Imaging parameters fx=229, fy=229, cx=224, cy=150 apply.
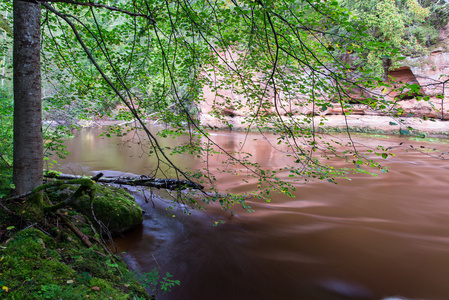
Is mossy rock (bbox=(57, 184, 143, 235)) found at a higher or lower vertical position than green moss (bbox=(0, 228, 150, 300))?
lower

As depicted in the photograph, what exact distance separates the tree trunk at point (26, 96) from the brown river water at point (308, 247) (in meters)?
1.68

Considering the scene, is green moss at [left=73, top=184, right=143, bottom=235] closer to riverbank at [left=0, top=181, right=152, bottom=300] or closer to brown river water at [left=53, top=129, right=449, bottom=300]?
brown river water at [left=53, top=129, right=449, bottom=300]

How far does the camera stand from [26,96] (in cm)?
258

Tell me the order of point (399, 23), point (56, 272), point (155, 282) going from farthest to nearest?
point (399, 23) < point (155, 282) < point (56, 272)

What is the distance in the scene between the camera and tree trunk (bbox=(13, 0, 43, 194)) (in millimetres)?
2503

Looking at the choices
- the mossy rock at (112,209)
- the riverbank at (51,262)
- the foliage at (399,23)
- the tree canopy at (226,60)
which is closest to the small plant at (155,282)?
the riverbank at (51,262)

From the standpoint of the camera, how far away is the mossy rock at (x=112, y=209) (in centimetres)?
385

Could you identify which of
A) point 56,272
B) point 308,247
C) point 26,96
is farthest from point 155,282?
point 308,247

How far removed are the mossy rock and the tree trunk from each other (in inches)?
44.0

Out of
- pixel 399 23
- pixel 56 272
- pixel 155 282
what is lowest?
pixel 155 282

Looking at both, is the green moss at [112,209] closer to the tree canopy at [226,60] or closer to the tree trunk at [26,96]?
the tree canopy at [226,60]

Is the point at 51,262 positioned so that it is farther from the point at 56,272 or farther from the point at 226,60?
the point at 226,60

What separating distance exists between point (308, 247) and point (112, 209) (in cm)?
369

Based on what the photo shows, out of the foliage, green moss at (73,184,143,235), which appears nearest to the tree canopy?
green moss at (73,184,143,235)
